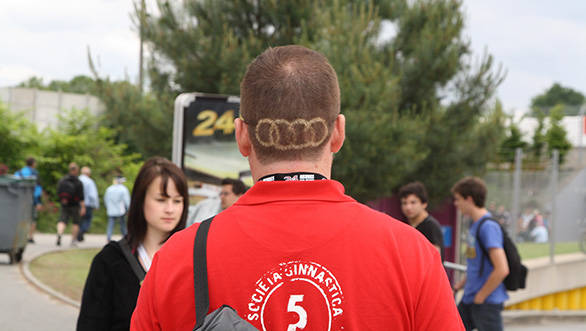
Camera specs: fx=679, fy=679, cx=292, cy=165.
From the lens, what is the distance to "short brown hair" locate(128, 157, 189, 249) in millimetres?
3230

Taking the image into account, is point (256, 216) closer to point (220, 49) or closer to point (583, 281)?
point (220, 49)

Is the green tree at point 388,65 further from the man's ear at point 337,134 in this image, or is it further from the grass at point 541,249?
the man's ear at point 337,134

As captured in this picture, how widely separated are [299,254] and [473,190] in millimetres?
4454

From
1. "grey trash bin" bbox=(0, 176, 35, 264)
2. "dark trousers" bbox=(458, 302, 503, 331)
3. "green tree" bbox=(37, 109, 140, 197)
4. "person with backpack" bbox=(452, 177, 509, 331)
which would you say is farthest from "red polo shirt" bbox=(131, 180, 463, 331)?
"green tree" bbox=(37, 109, 140, 197)

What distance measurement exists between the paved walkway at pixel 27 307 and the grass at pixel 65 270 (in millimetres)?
298

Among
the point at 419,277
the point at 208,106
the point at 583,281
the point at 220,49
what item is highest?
the point at 220,49

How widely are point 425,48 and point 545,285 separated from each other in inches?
180

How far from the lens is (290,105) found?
1458 mm

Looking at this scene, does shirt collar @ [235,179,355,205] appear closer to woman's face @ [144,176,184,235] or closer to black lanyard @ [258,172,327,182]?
black lanyard @ [258,172,327,182]

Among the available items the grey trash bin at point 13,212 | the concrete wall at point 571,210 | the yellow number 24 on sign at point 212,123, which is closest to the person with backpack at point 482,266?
the yellow number 24 on sign at point 212,123

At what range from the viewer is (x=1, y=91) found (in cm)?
2819

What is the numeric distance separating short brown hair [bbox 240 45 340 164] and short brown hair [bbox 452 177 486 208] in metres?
4.29

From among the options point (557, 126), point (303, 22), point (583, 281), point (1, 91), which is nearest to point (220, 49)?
point (303, 22)

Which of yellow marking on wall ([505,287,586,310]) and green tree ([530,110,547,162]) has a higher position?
green tree ([530,110,547,162])
